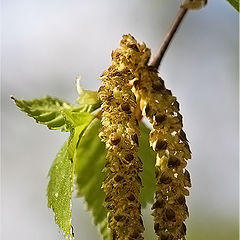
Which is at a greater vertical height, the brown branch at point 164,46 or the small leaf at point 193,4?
the small leaf at point 193,4

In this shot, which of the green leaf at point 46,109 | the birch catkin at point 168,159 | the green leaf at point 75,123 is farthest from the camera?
the green leaf at point 46,109

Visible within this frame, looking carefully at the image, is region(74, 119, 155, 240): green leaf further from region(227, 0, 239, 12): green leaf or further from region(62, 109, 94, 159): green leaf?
region(227, 0, 239, 12): green leaf

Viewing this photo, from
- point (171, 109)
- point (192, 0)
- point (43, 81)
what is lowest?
point (171, 109)

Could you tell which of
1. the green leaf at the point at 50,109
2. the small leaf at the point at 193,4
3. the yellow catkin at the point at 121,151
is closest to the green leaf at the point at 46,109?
the green leaf at the point at 50,109

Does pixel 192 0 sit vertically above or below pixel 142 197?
above

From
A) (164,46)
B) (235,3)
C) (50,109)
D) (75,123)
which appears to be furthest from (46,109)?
(235,3)

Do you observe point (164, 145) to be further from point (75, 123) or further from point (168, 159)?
point (75, 123)

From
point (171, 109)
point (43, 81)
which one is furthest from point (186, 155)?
point (43, 81)

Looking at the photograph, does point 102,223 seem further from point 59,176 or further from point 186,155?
point 186,155

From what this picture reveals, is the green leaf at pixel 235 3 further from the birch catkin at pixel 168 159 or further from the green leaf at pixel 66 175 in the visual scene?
the green leaf at pixel 66 175
